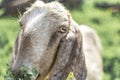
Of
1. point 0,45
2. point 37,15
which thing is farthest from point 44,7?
point 0,45

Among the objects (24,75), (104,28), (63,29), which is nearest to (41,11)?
(63,29)

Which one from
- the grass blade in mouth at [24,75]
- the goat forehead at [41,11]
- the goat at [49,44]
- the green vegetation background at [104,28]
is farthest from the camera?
the green vegetation background at [104,28]

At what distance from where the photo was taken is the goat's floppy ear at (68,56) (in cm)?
543

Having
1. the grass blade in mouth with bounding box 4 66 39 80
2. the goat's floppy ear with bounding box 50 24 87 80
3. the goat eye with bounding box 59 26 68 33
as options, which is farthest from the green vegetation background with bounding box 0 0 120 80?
the grass blade in mouth with bounding box 4 66 39 80

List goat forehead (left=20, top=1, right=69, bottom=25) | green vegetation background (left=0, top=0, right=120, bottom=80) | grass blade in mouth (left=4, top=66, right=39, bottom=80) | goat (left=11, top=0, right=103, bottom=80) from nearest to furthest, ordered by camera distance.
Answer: grass blade in mouth (left=4, top=66, right=39, bottom=80) → goat (left=11, top=0, right=103, bottom=80) → goat forehead (left=20, top=1, right=69, bottom=25) → green vegetation background (left=0, top=0, right=120, bottom=80)

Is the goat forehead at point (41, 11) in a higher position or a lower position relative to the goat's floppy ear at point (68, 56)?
higher

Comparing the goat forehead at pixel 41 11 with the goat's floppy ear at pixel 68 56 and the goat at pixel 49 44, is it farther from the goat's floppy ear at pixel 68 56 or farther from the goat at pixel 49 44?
the goat's floppy ear at pixel 68 56

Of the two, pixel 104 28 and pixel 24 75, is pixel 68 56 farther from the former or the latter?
pixel 104 28

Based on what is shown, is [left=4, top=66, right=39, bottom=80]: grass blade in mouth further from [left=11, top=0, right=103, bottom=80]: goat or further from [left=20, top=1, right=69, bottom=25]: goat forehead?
[left=20, top=1, right=69, bottom=25]: goat forehead

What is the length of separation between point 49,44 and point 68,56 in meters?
0.28

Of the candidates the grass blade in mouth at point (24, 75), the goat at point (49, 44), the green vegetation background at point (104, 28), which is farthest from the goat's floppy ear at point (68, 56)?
the green vegetation background at point (104, 28)

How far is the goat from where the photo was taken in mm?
5172

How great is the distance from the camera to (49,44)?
5273 millimetres

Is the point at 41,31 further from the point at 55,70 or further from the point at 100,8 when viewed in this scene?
the point at 100,8
